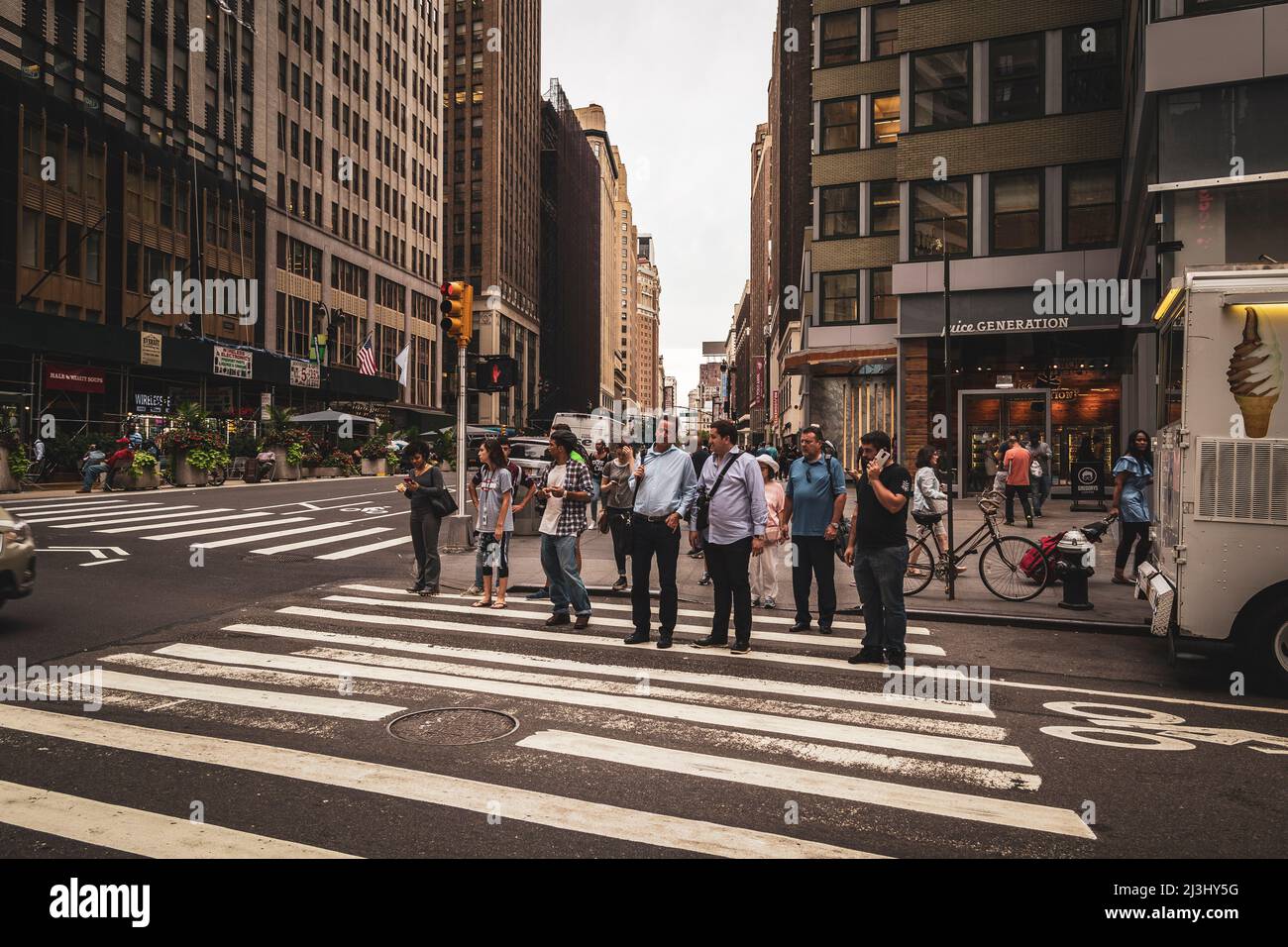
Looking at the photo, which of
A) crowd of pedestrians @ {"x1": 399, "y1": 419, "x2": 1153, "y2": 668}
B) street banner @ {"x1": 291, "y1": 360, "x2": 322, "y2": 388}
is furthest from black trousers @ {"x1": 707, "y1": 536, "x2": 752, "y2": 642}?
street banner @ {"x1": 291, "y1": 360, "x2": 322, "y2": 388}

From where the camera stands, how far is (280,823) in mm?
4145

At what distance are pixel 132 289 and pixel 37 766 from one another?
41.5 metres

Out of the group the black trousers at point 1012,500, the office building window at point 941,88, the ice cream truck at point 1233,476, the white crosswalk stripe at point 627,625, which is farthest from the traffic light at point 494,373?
the office building window at point 941,88

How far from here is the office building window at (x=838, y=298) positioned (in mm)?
32938

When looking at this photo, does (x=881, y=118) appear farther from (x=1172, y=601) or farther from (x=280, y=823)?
(x=280, y=823)

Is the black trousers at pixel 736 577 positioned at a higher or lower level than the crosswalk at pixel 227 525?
higher

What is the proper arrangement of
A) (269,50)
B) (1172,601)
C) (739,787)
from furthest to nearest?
1. (269,50)
2. (1172,601)
3. (739,787)

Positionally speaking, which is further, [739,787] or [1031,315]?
[1031,315]

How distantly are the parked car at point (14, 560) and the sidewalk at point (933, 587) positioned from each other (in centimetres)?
498

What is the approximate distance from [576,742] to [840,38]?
34.4 meters

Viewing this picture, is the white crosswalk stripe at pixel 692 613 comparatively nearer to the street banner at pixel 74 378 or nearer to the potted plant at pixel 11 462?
the potted plant at pixel 11 462

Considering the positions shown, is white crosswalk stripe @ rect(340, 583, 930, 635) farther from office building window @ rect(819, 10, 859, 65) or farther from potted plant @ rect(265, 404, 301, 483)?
office building window @ rect(819, 10, 859, 65)

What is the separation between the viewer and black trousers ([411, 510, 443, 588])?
1151 cm
